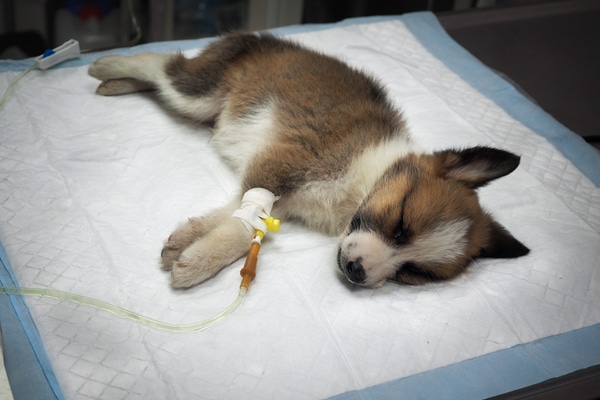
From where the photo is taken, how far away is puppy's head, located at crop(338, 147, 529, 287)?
1.97m

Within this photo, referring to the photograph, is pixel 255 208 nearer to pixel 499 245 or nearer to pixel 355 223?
pixel 355 223

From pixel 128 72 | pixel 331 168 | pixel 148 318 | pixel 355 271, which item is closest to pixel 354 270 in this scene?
pixel 355 271

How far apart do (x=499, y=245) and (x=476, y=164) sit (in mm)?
284

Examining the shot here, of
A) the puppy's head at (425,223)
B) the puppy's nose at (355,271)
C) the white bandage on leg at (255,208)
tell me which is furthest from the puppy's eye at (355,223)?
the white bandage on leg at (255,208)

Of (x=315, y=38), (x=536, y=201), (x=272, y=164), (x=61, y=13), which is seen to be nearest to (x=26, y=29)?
(x=61, y=13)

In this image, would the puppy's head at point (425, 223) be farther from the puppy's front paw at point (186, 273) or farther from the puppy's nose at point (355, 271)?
the puppy's front paw at point (186, 273)

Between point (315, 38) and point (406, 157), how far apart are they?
1.44 metres

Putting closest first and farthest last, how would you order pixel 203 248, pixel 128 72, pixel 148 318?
pixel 148 318 < pixel 203 248 < pixel 128 72

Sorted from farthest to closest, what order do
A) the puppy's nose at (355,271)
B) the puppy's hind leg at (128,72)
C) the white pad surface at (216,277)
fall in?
1. the puppy's hind leg at (128,72)
2. the puppy's nose at (355,271)
3. the white pad surface at (216,277)

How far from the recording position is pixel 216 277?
207 cm

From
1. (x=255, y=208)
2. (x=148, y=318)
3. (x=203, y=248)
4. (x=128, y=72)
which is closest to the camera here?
(x=148, y=318)

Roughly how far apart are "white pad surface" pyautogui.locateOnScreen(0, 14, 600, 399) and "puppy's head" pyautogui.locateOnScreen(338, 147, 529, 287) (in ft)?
0.34

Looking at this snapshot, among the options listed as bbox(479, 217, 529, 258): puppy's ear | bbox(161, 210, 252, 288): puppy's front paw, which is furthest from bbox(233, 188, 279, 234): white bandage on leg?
bbox(479, 217, 529, 258): puppy's ear

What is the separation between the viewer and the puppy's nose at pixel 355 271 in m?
1.97
